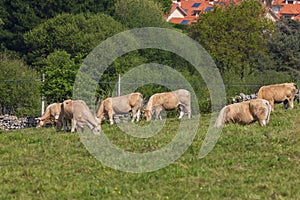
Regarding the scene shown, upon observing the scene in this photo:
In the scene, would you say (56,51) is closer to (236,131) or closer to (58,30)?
(58,30)

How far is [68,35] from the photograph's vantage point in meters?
63.9

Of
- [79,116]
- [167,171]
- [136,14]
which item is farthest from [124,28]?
[167,171]

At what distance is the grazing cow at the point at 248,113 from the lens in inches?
747

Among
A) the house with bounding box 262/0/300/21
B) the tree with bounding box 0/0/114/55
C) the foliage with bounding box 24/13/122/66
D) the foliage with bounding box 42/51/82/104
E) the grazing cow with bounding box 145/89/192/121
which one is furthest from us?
the house with bounding box 262/0/300/21

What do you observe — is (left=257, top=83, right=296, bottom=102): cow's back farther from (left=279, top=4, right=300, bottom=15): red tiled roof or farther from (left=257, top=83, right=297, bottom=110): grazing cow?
(left=279, top=4, right=300, bottom=15): red tiled roof

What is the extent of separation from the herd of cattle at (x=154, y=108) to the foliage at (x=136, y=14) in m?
49.1

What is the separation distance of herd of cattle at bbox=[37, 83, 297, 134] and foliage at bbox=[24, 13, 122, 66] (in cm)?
3606

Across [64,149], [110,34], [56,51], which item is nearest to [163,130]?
[64,149]

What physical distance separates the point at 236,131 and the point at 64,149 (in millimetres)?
4294

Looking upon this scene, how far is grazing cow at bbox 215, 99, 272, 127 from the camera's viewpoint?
62.3 ft

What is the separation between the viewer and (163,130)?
19.8 m

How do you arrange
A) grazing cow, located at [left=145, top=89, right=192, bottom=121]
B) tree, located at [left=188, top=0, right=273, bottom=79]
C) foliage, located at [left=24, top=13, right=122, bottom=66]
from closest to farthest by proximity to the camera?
1. grazing cow, located at [left=145, top=89, right=192, bottom=121]
2. foliage, located at [left=24, top=13, right=122, bottom=66]
3. tree, located at [left=188, top=0, right=273, bottom=79]

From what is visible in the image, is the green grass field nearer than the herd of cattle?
Yes

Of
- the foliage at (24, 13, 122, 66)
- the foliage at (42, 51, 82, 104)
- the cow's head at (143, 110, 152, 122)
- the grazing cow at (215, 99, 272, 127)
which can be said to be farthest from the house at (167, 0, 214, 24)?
the grazing cow at (215, 99, 272, 127)
